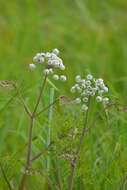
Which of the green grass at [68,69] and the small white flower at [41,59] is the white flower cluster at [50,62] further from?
the green grass at [68,69]

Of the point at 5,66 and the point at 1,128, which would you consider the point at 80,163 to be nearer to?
the point at 1,128

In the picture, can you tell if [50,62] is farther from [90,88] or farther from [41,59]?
[90,88]

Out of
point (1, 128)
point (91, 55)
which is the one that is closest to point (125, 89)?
point (91, 55)

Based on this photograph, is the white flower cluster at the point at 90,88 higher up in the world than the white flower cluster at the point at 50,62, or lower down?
lower down

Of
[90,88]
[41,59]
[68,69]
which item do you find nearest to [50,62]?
[41,59]

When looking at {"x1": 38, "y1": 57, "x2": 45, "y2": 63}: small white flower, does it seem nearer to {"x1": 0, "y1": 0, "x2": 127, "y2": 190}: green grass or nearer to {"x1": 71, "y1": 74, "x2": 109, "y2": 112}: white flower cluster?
{"x1": 71, "y1": 74, "x2": 109, "y2": 112}: white flower cluster

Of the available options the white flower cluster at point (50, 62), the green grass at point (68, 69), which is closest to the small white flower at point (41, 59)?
the white flower cluster at point (50, 62)

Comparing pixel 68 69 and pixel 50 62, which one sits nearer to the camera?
pixel 50 62

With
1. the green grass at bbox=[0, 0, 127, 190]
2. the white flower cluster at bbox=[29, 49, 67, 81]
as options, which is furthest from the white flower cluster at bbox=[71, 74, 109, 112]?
the green grass at bbox=[0, 0, 127, 190]

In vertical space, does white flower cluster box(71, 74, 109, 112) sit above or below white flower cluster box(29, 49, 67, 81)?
below

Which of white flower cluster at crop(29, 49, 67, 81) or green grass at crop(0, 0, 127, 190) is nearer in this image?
white flower cluster at crop(29, 49, 67, 81)
